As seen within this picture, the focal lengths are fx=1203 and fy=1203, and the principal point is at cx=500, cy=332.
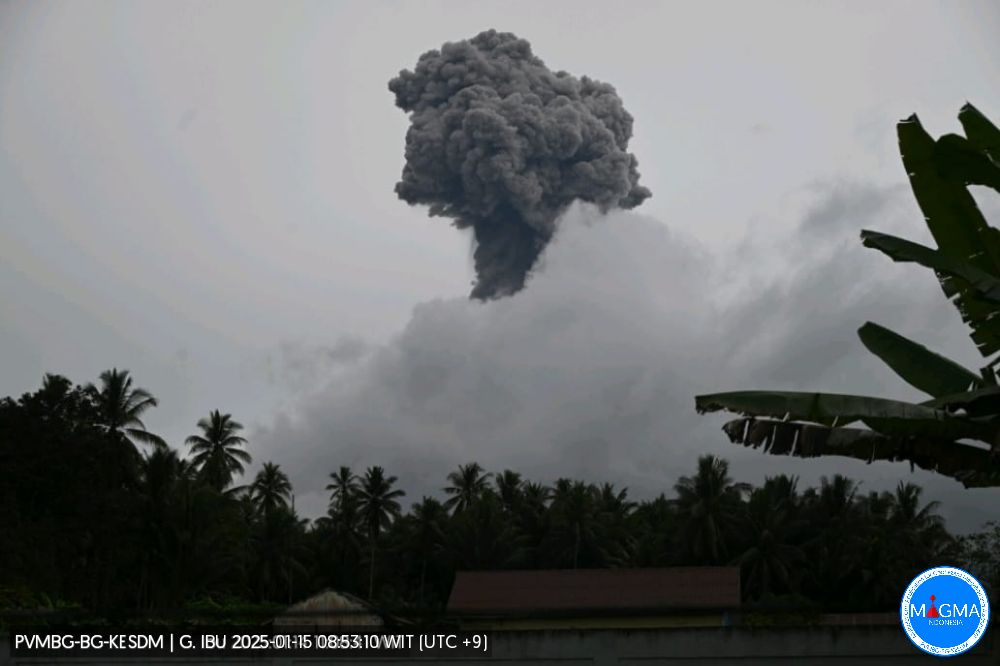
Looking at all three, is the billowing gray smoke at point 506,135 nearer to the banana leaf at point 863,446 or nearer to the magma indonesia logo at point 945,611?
the magma indonesia logo at point 945,611

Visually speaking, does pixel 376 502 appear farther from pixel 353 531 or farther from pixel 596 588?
pixel 596 588

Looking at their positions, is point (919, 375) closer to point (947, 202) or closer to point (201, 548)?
point (947, 202)

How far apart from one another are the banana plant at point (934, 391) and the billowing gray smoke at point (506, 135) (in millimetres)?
63978

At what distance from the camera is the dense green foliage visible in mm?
43531

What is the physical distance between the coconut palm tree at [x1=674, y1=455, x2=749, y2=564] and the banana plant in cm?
5141

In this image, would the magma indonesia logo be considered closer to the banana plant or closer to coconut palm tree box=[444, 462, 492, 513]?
the banana plant

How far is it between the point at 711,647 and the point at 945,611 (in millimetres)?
2925

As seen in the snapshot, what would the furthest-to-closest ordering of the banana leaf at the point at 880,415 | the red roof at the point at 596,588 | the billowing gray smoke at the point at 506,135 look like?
the billowing gray smoke at the point at 506,135, the red roof at the point at 596,588, the banana leaf at the point at 880,415

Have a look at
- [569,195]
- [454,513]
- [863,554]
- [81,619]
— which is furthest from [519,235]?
[81,619]

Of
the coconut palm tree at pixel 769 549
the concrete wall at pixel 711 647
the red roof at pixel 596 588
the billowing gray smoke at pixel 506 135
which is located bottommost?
the concrete wall at pixel 711 647

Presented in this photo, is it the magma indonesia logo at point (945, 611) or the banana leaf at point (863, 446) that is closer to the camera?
the banana leaf at point (863, 446)

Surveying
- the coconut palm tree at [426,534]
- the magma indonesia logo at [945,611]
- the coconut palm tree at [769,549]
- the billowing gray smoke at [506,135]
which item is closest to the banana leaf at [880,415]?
the magma indonesia logo at [945,611]

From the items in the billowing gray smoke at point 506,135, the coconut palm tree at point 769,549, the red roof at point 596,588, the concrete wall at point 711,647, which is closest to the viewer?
the concrete wall at point 711,647

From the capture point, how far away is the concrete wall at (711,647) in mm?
14555
